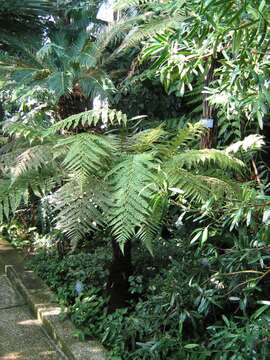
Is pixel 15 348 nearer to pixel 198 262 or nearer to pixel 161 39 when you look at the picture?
pixel 198 262

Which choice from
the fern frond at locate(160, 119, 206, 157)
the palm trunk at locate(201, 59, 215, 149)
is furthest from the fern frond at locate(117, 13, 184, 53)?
the fern frond at locate(160, 119, 206, 157)

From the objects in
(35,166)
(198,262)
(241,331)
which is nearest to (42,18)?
(35,166)

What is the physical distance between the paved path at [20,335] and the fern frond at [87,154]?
1.02 meters

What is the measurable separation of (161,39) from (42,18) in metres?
2.53

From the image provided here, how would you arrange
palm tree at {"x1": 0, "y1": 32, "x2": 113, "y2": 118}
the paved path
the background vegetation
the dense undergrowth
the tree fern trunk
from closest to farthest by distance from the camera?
the background vegetation → the dense undergrowth → the paved path → the tree fern trunk → palm tree at {"x1": 0, "y1": 32, "x2": 113, "y2": 118}

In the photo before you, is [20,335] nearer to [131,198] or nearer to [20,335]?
[20,335]

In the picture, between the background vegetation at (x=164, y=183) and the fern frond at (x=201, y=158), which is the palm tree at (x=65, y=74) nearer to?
the background vegetation at (x=164, y=183)

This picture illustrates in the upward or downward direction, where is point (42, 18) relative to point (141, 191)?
upward

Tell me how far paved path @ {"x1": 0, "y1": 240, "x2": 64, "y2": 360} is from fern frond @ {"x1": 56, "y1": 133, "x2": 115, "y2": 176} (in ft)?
3.34

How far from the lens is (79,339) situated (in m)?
2.07

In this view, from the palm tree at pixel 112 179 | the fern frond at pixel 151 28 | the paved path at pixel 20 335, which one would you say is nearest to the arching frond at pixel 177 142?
the palm tree at pixel 112 179

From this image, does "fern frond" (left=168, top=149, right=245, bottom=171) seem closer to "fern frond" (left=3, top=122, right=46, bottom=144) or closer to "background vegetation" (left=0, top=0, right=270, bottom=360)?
"background vegetation" (left=0, top=0, right=270, bottom=360)

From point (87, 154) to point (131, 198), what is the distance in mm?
255

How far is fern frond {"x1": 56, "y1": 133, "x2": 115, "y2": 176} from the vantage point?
1.58m
